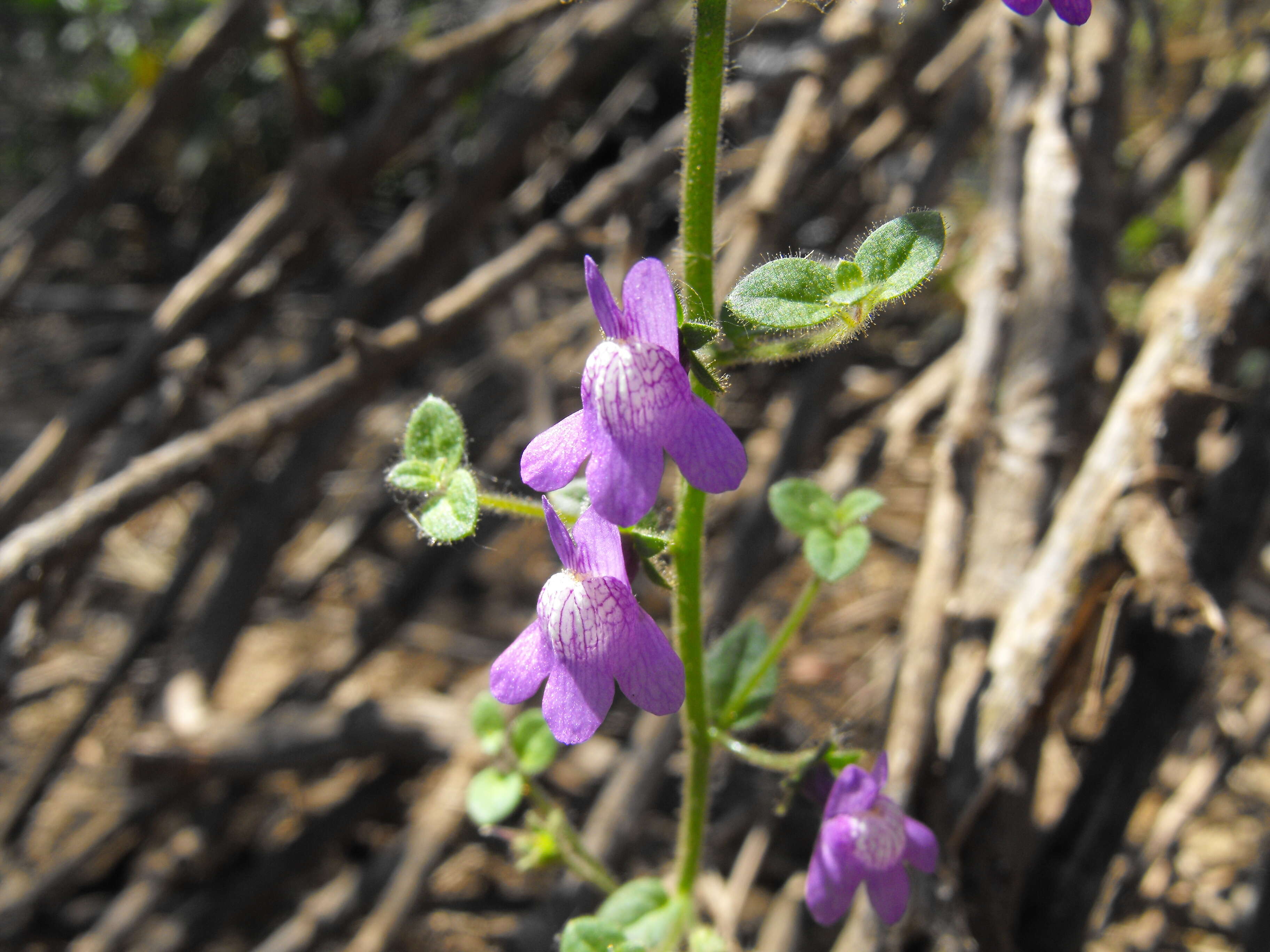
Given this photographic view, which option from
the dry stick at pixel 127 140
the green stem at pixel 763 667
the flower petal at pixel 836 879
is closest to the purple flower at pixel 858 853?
the flower petal at pixel 836 879

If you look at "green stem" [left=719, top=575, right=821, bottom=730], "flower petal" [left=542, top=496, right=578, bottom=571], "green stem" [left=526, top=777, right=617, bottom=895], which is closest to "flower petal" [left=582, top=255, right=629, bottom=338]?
"flower petal" [left=542, top=496, right=578, bottom=571]

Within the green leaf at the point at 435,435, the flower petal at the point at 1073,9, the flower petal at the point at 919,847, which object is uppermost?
the flower petal at the point at 1073,9

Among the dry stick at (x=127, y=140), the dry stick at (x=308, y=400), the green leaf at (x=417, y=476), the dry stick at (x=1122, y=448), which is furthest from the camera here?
the dry stick at (x=127, y=140)

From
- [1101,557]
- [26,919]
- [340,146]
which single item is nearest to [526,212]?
[340,146]

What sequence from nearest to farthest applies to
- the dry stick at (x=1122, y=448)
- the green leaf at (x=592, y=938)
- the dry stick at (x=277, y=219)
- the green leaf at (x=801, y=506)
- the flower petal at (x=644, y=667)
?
the flower petal at (x=644, y=667), the green leaf at (x=592, y=938), the green leaf at (x=801, y=506), the dry stick at (x=1122, y=448), the dry stick at (x=277, y=219)

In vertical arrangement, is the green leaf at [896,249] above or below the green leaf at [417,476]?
above

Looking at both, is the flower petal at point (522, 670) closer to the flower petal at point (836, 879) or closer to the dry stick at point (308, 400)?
the flower petal at point (836, 879)
